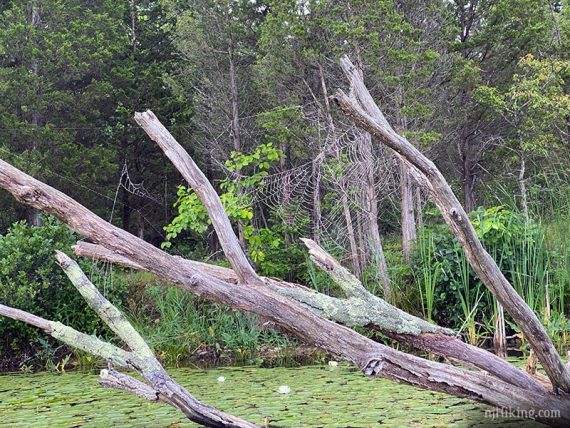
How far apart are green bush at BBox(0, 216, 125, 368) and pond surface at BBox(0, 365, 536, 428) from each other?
1.88 m

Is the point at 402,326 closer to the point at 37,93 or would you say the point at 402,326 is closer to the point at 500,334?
the point at 500,334

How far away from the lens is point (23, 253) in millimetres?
7152

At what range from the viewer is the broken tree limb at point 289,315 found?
243 cm

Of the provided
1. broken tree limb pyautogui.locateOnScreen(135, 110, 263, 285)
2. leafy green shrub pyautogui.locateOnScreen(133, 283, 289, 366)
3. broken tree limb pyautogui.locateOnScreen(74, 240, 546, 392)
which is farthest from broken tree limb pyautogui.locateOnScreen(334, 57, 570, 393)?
leafy green shrub pyautogui.locateOnScreen(133, 283, 289, 366)

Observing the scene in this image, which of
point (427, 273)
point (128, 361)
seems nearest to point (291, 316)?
point (128, 361)

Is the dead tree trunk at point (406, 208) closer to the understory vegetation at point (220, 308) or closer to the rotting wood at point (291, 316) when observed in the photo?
the understory vegetation at point (220, 308)

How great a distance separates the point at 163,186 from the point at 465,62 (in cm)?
899

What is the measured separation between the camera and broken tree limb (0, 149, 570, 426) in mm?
2434

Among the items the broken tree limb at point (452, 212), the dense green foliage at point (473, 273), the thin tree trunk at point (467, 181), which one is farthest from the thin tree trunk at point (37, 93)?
the broken tree limb at point (452, 212)

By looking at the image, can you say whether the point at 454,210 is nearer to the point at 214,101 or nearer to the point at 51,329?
the point at 51,329

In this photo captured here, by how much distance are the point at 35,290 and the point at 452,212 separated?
19.8 ft

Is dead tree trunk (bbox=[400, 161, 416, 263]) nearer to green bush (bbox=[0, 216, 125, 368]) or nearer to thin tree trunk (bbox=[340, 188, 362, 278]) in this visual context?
thin tree trunk (bbox=[340, 188, 362, 278])

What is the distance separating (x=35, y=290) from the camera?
7.03 meters

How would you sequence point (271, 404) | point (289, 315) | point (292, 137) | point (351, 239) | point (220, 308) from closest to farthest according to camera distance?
point (289, 315)
point (271, 404)
point (220, 308)
point (351, 239)
point (292, 137)
